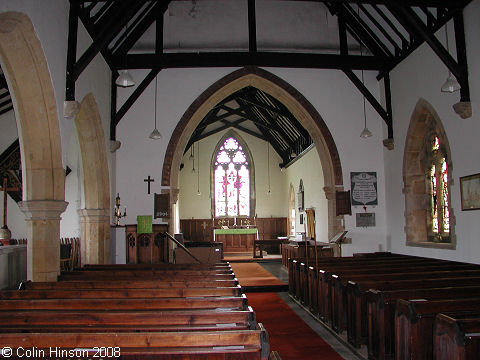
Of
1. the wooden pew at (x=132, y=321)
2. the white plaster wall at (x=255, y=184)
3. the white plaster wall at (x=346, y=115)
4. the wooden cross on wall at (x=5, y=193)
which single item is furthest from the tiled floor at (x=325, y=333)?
the white plaster wall at (x=255, y=184)

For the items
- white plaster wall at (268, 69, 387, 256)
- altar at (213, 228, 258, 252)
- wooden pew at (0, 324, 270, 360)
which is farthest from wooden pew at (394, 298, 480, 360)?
altar at (213, 228, 258, 252)

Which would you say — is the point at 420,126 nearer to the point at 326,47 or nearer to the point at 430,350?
the point at 326,47

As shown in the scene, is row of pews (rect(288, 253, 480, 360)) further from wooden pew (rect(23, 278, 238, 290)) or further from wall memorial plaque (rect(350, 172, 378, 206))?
wall memorial plaque (rect(350, 172, 378, 206))

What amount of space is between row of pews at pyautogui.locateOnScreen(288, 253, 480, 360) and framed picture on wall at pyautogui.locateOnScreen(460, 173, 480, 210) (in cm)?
82

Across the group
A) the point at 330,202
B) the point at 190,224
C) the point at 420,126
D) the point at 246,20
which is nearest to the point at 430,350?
the point at 420,126

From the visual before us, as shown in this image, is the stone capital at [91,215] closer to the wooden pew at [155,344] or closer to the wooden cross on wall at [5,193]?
the wooden cross on wall at [5,193]

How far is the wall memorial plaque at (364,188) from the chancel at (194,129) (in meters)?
0.03

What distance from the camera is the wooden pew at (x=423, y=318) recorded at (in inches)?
121

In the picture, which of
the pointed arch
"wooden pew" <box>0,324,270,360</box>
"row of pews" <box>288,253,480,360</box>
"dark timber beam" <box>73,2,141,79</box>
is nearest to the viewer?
"wooden pew" <box>0,324,270,360</box>

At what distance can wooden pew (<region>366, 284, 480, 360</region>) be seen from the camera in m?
3.77

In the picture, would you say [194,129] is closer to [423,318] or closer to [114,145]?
[114,145]

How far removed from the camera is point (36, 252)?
5.43 meters

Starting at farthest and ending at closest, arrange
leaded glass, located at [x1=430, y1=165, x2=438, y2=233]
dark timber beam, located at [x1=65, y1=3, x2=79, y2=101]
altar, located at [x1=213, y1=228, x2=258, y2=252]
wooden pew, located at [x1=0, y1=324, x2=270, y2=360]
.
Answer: altar, located at [x1=213, y1=228, x2=258, y2=252], leaded glass, located at [x1=430, y1=165, x2=438, y2=233], dark timber beam, located at [x1=65, y1=3, x2=79, y2=101], wooden pew, located at [x1=0, y1=324, x2=270, y2=360]

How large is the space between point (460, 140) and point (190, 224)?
12465mm
